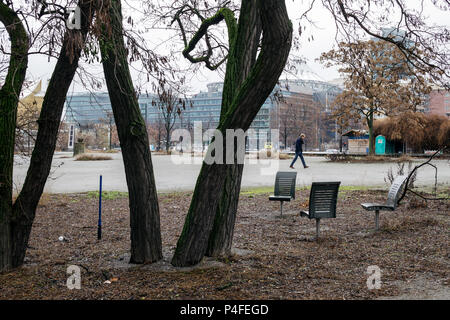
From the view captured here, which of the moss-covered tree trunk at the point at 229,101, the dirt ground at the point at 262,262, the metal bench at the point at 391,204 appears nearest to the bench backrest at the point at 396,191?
the metal bench at the point at 391,204

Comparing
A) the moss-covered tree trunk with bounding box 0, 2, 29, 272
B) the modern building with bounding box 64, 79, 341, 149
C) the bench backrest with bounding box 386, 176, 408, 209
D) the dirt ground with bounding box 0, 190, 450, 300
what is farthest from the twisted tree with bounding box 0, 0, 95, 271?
the bench backrest with bounding box 386, 176, 408, 209

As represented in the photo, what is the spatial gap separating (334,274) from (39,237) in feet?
16.8

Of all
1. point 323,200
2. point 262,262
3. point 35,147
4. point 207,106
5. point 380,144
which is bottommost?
point 262,262

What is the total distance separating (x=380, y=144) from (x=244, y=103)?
133ft

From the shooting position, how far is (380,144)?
42688 millimetres

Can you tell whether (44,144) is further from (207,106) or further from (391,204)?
(207,106)

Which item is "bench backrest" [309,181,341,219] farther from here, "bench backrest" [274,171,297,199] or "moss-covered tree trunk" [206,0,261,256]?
"bench backrest" [274,171,297,199]

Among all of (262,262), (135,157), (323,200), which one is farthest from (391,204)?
(135,157)

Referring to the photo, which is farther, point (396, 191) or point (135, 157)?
point (396, 191)

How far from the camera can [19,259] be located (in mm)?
5602

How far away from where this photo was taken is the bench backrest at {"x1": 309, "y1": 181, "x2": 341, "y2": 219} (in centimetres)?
727

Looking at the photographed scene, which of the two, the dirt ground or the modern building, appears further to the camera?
the modern building

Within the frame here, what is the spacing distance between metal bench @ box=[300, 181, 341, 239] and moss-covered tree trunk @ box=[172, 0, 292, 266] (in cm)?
220

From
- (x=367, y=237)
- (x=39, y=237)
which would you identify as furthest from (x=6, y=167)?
(x=367, y=237)
